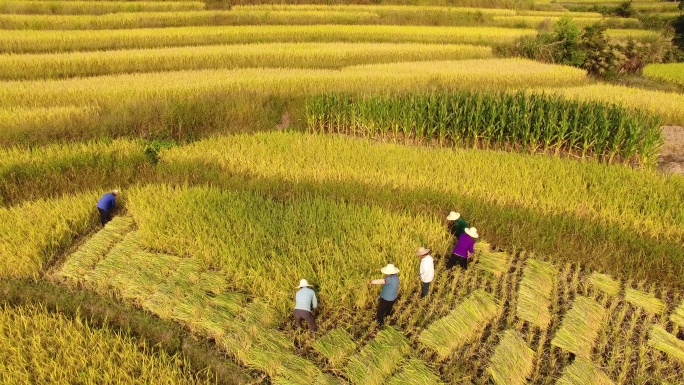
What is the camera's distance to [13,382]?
10.8 ft

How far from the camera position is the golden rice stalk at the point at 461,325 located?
400cm

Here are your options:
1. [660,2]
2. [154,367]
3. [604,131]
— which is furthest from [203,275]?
[660,2]

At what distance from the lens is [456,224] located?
5578mm

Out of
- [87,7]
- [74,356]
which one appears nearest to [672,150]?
[74,356]

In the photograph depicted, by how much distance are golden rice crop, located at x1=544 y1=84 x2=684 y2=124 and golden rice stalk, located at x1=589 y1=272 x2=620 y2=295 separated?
253 inches

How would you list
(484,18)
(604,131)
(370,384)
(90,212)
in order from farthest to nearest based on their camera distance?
1. (484,18)
2. (604,131)
3. (90,212)
4. (370,384)

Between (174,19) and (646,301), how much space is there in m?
21.1

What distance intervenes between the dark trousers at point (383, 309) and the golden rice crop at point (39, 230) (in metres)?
3.85

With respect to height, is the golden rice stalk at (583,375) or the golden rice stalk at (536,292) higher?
the golden rice stalk at (536,292)

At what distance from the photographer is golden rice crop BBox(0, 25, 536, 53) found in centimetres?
1595

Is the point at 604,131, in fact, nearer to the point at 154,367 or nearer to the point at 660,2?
the point at 154,367

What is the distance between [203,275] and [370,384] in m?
2.24

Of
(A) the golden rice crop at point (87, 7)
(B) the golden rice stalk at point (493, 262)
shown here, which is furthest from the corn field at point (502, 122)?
(A) the golden rice crop at point (87, 7)

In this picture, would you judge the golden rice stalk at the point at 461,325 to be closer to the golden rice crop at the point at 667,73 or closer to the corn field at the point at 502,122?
the corn field at the point at 502,122
